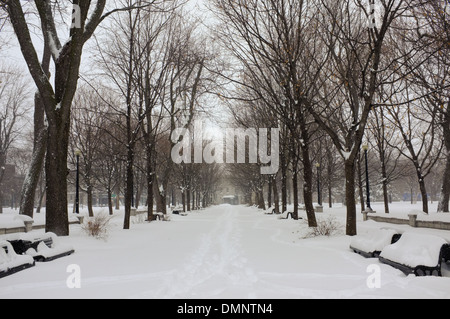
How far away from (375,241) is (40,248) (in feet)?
25.4

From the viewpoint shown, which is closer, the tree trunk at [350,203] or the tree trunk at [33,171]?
the tree trunk at [350,203]

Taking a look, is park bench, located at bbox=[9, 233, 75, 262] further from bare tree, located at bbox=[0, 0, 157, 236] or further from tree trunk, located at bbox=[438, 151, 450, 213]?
tree trunk, located at bbox=[438, 151, 450, 213]

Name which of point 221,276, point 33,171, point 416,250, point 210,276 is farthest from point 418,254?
point 33,171

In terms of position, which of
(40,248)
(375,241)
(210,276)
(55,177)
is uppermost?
(55,177)

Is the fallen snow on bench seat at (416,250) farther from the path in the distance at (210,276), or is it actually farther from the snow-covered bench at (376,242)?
the path in the distance at (210,276)

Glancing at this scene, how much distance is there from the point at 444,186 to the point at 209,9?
17.6 metres

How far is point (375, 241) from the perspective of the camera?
23.1 ft

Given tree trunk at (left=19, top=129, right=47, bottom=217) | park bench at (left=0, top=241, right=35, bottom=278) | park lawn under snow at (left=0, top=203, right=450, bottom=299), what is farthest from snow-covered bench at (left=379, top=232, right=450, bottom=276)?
tree trunk at (left=19, top=129, right=47, bottom=217)

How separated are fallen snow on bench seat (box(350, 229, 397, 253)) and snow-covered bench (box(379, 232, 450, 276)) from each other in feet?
1.89

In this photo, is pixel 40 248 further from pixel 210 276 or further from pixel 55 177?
pixel 210 276

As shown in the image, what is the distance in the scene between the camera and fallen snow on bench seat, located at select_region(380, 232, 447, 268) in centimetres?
510

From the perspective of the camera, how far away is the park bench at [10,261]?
554cm

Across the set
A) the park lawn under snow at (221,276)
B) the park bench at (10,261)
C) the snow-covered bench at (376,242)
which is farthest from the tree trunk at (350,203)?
the park bench at (10,261)
